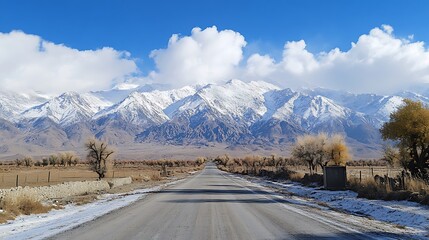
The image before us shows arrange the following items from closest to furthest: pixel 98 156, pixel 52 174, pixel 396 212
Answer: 1. pixel 396 212
2. pixel 98 156
3. pixel 52 174

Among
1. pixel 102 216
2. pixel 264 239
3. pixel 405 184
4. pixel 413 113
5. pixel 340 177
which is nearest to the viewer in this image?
pixel 264 239

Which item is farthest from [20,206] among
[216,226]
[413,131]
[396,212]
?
[413,131]

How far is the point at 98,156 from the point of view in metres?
62.9

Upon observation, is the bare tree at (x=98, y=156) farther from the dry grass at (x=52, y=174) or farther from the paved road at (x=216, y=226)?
the paved road at (x=216, y=226)

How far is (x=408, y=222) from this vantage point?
639 inches

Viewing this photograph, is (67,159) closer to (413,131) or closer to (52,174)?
(52,174)

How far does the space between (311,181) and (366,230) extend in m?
29.6

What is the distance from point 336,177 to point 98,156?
126 ft

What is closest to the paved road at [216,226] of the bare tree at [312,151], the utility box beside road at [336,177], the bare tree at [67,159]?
the utility box beside road at [336,177]

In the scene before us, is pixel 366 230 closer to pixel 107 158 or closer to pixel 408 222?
pixel 408 222

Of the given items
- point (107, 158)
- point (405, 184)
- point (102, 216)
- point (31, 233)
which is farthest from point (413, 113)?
point (107, 158)

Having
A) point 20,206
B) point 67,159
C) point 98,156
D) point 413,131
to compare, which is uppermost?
point 413,131

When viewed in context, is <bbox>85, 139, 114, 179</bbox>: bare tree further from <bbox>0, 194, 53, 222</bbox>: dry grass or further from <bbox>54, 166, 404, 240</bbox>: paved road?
<bbox>54, 166, 404, 240</bbox>: paved road

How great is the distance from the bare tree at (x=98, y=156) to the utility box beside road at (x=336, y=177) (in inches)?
1437
